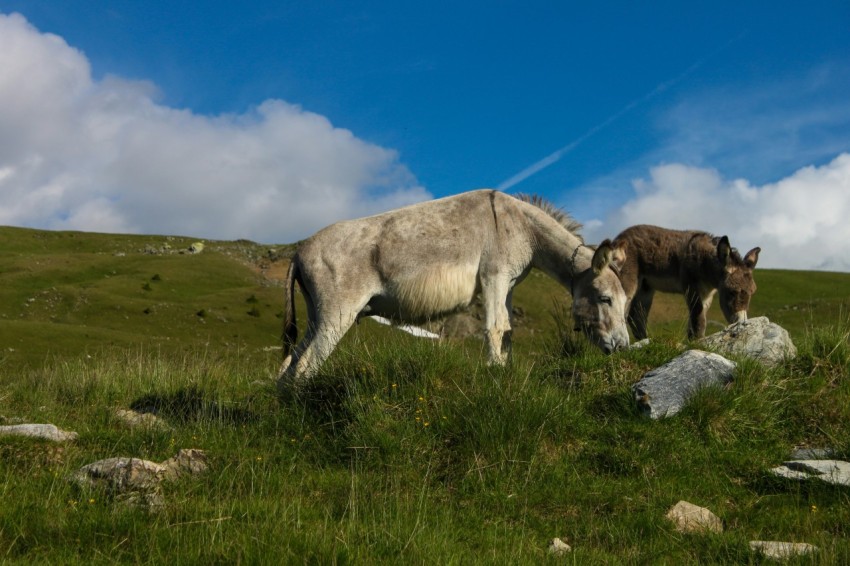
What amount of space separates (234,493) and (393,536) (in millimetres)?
2364

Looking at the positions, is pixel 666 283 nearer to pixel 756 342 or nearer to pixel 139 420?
pixel 756 342

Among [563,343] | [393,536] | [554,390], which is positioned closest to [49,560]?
[393,536]

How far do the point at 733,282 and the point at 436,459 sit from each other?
32.3ft

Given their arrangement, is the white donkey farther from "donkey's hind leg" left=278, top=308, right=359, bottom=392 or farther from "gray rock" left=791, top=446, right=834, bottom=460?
"gray rock" left=791, top=446, right=834, bottom=460

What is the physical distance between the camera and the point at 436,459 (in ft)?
28.2

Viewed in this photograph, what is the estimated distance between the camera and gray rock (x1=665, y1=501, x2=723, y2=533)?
703 centimetres

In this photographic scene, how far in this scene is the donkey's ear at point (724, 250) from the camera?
1555 centimetres

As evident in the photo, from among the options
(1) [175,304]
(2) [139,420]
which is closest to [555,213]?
(2) [139,420]

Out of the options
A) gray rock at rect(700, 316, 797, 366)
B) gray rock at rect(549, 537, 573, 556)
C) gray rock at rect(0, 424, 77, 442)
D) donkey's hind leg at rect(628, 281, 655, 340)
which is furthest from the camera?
donkey's hind leg at rect(628, 281, 655, 340)

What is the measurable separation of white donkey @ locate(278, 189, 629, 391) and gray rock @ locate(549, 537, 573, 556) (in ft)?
14.0

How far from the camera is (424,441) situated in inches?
348

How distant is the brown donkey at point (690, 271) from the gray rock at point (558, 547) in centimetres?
962

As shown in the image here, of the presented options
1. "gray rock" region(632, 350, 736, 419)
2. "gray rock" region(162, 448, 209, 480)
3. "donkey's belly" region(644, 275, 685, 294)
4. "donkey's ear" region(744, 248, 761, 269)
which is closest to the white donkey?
"gray rock" region(632, 350, 736, 419)

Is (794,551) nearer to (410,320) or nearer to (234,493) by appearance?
(234,493)
